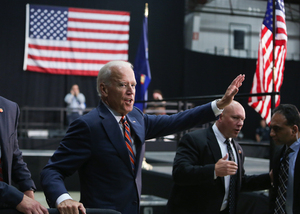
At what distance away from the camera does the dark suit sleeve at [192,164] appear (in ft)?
7.79

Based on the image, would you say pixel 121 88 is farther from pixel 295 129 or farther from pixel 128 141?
pixel 295 129

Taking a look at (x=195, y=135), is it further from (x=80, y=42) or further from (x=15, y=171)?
(x=80, y=42)

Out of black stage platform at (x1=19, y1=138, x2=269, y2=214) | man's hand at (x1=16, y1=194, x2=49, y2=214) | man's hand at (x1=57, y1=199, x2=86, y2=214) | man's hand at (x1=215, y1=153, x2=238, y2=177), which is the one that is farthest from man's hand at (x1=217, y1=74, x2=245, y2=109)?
black stage platform at (x1=19, y1=138, x2=269, y2=214)

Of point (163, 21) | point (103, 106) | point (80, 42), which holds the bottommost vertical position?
point (103, 106)

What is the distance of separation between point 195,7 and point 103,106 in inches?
620

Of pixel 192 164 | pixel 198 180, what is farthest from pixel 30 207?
pixel 192 164

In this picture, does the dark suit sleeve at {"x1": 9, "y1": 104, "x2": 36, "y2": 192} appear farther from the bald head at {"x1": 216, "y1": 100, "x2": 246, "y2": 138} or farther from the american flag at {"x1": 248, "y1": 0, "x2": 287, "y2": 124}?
the american flag at {"x1": 248, "y1": 0, "x2": 287, "y2": 124}

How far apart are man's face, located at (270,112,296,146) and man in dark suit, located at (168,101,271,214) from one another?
25 centimetres

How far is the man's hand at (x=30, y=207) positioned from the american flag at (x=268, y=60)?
284 cm

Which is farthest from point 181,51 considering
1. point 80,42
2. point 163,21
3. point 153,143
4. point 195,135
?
point 195,135

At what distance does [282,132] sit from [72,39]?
37.0 feet

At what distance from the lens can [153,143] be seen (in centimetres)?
973

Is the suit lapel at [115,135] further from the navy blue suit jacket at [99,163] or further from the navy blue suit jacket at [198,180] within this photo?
the navy blue suit jacket at [198,180]

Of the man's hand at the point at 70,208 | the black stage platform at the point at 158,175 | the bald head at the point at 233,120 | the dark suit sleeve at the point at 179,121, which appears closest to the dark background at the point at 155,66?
the black stage platform at the point at 158,175
